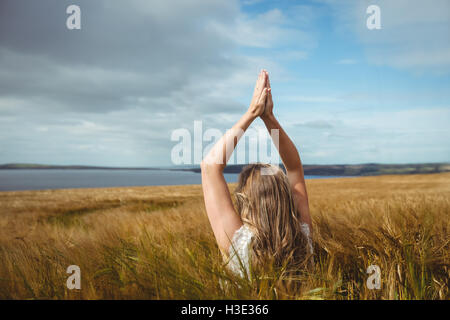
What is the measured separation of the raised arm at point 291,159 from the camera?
2086 millimetres

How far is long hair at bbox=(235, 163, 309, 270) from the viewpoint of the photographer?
1837 millimetres

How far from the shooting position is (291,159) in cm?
221

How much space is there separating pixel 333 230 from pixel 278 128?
1372 mm

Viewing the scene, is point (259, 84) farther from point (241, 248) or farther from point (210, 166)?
point (241, 248)

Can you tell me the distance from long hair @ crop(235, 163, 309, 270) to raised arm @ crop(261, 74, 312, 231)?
301 millimetres

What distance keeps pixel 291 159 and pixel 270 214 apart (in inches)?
21.2

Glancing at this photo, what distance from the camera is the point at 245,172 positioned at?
1.96 metres

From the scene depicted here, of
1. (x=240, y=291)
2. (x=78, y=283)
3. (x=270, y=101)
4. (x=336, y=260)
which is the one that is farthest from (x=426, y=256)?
(x=78, y=283)

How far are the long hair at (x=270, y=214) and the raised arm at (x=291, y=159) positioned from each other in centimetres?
30
